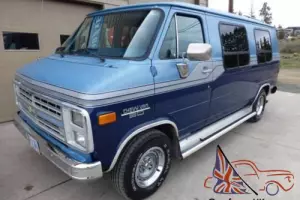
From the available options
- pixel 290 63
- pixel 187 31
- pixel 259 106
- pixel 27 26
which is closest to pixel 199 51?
pixel 187 31

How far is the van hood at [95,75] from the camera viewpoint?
2.24 m

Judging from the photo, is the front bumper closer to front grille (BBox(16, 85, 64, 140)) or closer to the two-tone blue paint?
the two-tone blue paint

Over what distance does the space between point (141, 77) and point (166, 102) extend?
50 centimetres

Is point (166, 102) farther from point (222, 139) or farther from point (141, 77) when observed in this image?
point (222, 139)

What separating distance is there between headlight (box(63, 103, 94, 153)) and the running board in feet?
4.64

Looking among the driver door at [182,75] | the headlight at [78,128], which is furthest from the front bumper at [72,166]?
the driver door at [182,75]

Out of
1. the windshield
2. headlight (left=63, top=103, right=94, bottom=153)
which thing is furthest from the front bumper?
the windshield

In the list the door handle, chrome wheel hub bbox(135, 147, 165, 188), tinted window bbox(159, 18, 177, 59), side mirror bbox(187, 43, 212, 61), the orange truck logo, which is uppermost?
tinted window bbox(159, 18, 177, 59)

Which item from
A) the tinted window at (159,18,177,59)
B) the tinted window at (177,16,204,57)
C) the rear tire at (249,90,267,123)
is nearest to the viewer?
the tinted window at (159,18,177,59)

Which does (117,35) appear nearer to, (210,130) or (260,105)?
(210,130)

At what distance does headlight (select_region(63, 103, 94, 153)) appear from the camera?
7.01 feet

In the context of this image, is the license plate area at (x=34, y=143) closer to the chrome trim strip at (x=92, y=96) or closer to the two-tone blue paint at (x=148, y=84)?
the two-tone blue paint at (x=148, y=84)

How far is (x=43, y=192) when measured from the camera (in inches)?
120

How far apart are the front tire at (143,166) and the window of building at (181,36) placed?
0.94 meters
